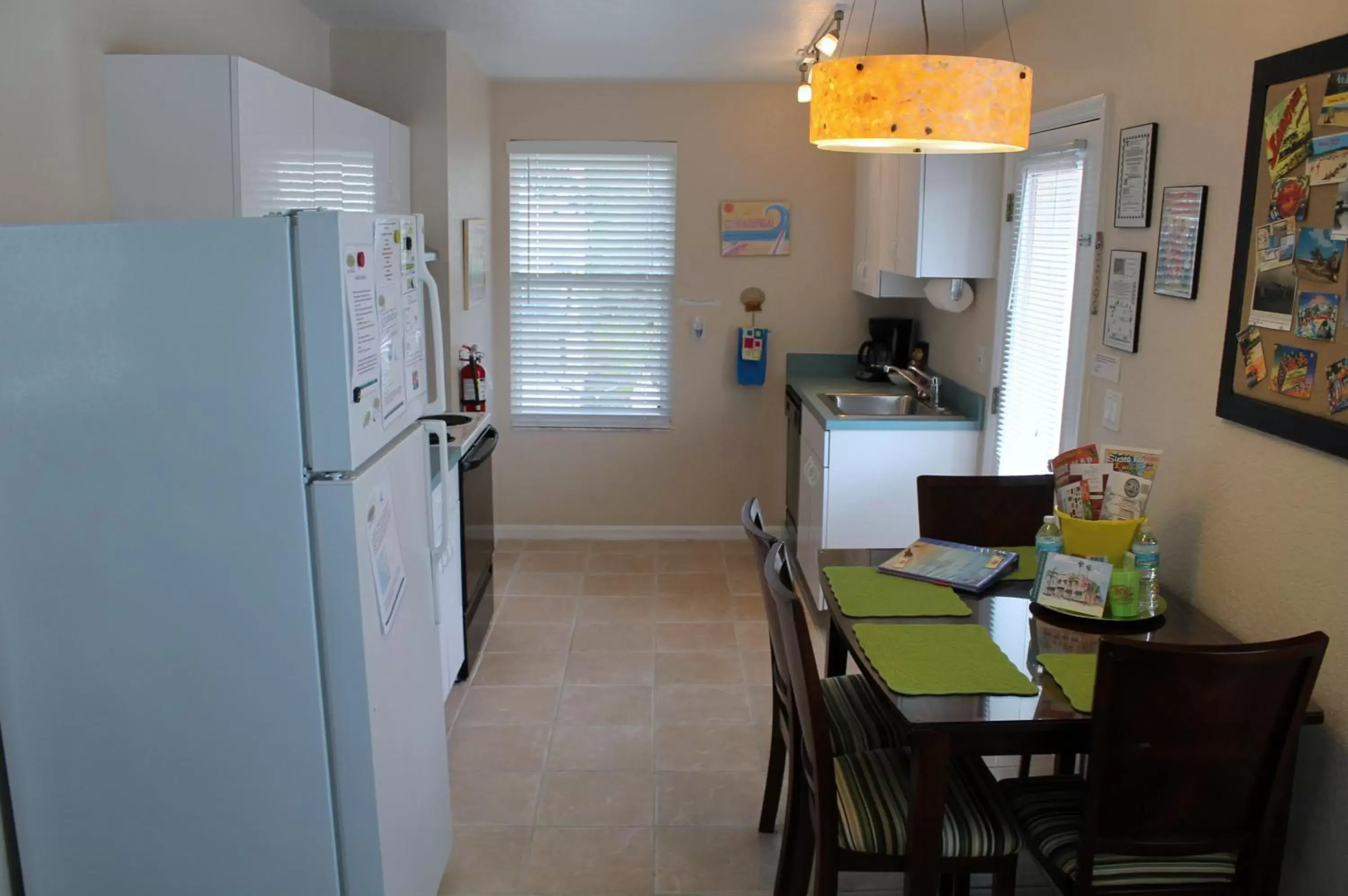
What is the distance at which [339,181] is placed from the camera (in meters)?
3.26

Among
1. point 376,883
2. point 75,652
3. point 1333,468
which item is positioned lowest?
point 376,883

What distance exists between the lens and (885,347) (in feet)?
17.2

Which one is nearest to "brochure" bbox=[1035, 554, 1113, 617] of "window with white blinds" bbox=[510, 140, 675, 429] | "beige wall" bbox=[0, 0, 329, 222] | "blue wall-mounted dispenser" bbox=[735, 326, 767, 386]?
"beige wall" bbox=[0, 0, 329, 222]

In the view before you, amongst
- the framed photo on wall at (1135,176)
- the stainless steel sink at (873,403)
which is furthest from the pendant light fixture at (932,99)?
the stainless steel sink at (873,403)

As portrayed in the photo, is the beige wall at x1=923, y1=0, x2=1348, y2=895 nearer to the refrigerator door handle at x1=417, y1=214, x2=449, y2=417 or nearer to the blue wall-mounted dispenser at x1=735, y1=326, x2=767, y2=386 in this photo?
the refrigerator door handle at x1=417, y1=214, x2=449, y2=417

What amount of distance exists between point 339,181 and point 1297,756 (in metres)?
2.94

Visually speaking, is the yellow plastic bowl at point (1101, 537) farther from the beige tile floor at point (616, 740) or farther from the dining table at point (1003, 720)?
the beige tile floor at point (616, 740)

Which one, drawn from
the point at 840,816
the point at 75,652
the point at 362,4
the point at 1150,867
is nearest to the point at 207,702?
the point at 75,652

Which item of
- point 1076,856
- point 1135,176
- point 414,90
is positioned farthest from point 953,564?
point 414,90

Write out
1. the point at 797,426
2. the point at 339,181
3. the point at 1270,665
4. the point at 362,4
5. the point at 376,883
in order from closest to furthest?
the point at 1270,665
the point at 376,883
the point at 339,181
the point at 362,4
the point at 797,426

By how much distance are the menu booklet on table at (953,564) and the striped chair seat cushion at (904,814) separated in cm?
45

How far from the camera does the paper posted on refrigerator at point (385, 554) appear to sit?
2.01m

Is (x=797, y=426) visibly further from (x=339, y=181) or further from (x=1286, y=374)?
(x=1286, y=374)

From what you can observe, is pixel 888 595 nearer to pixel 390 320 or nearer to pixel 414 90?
pixel 390 320
